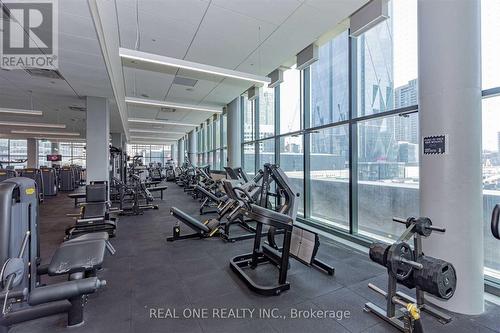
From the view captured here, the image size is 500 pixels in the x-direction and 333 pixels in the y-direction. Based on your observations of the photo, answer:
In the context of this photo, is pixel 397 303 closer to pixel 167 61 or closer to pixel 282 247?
pixel 282 247

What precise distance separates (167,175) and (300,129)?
13.3 metres

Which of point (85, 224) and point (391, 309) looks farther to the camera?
point (85, 224)

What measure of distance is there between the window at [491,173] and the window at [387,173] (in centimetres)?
71

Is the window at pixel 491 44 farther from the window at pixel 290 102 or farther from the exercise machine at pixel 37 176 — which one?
the exercise machine at pixel 37 176

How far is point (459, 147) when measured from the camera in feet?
7.41

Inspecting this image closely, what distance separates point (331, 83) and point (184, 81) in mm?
4070

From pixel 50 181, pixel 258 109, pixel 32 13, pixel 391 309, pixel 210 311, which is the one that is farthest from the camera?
pixel 50 181

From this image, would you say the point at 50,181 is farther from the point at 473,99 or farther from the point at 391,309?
the point at 473,99

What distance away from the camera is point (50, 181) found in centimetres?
941

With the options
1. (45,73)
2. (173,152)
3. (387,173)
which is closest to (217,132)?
(45,73)

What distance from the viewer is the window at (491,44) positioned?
8.73 feet

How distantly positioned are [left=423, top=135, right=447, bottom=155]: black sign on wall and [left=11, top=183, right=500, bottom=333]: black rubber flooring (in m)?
1.51

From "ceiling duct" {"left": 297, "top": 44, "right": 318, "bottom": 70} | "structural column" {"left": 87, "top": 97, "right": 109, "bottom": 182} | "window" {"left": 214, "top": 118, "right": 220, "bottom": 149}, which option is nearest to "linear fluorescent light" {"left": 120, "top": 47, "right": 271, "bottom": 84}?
"ceiling duct" {"left": 297, "top": 44, "right": 318, "bottom": 70}

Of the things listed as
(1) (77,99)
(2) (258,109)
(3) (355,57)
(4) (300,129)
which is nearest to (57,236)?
(1) (77,99)
